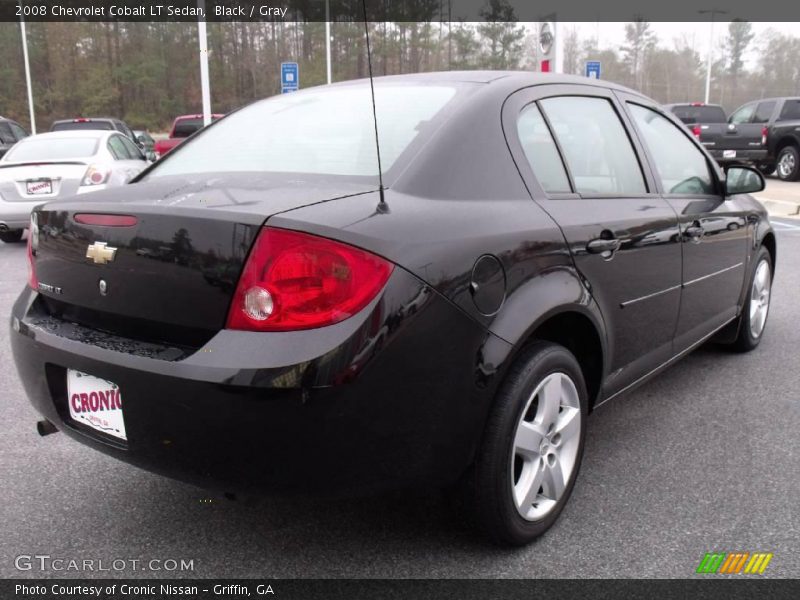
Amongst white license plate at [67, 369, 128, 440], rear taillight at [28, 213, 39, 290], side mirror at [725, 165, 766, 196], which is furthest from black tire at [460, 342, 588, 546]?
side mirror at [725, 165, 766, 196]

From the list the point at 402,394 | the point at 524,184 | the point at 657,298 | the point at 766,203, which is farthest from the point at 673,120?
the point at 766,203

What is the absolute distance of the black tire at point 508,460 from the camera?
7.26 feet

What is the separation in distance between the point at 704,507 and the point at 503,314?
1.17 meters

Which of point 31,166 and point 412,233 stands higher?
point 412,233

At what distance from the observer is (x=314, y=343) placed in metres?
1.88

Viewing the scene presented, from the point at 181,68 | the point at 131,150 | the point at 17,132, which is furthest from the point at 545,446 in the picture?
the point at 181,68

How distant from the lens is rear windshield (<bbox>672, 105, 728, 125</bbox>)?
2000 centimetres

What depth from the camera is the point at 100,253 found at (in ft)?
7.23

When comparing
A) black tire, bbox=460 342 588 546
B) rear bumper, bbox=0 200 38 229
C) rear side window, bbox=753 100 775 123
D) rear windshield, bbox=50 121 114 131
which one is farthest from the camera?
rear windshield, bbox=50 121 114 131

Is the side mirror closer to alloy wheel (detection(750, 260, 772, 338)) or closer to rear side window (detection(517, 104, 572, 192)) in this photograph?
alloy wheel (detection(750, 260, 772, 338))

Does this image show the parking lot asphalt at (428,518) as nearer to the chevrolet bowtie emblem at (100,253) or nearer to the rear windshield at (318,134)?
the chevrolet bowtie emblem at (100,253)

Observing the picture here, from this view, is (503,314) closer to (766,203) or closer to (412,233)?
(412,233)

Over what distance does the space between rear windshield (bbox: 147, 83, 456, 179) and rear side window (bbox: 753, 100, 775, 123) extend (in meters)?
17.9

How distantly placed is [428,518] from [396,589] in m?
0.43
